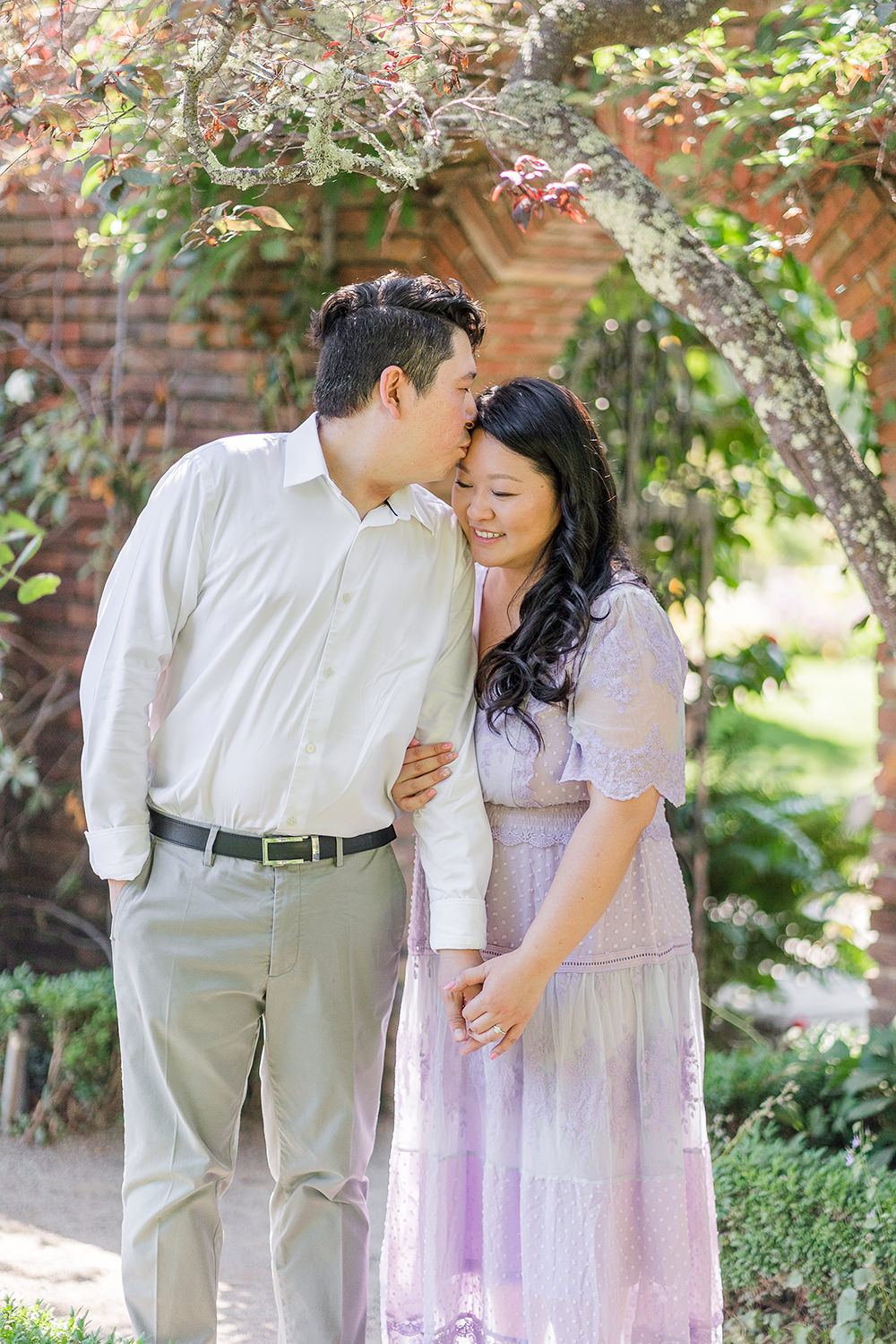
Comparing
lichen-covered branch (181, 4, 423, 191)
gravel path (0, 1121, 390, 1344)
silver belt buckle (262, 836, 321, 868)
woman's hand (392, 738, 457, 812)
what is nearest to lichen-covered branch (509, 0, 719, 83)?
lichen-covered branch (181, 4, 423, 191)

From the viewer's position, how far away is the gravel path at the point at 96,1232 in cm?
291

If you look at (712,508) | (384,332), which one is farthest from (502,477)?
(712,508)

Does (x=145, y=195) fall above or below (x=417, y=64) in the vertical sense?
above

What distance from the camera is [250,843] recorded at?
6.98 ft

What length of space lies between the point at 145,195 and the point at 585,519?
1.85 metres

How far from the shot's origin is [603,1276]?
84.3 inches

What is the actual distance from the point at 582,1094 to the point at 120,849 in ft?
2.90

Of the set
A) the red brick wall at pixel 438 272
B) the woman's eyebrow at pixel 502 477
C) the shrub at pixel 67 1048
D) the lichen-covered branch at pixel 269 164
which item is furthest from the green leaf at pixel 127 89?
the shrub at pixel 67 1048

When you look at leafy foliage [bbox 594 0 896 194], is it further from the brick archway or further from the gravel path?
the gravel path

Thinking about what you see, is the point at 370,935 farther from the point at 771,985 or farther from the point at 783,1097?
the point at 771,985

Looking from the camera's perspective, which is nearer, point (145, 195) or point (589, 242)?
point (145, 195)

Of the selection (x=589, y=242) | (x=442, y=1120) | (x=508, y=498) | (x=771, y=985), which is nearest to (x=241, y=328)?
(x=589, y=242)

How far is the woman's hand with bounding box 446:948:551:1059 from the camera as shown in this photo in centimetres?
209

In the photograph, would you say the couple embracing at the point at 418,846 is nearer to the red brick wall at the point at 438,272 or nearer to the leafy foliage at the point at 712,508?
the red brick wall at the point at 438,272
